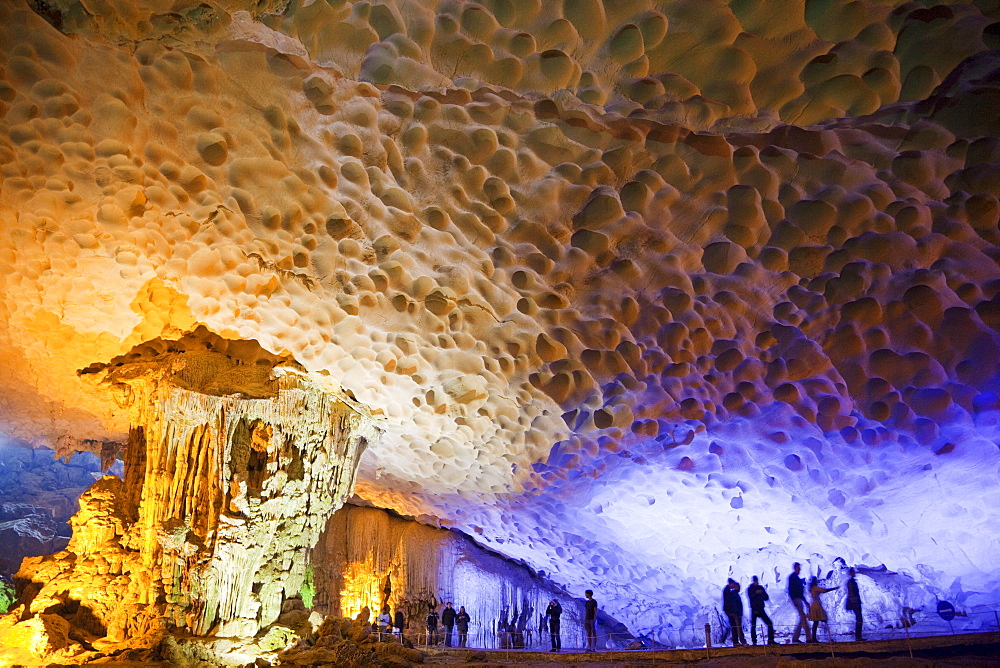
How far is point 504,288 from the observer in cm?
717

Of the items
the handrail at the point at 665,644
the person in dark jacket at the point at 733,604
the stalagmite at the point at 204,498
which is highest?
the stalagmite at the point at 204,498

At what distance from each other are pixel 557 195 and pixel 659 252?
1.17 meters

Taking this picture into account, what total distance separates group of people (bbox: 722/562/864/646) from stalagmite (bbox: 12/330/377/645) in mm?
5652

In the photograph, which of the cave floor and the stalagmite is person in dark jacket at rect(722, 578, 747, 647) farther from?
the stalagmite

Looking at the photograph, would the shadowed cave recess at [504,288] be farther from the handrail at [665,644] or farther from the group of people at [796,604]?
the group of people at [796,604]

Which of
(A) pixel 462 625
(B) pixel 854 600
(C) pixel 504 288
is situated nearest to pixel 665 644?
(A) pixel 462 625

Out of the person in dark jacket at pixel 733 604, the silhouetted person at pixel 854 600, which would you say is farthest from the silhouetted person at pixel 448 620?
the silhouetted person at pixel 854 600

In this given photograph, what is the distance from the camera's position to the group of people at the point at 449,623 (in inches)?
455

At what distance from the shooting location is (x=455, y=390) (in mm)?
8438

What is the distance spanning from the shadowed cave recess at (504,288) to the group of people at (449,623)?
98.2 inches

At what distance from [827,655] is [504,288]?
486 cm

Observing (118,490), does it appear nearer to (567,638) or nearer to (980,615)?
(567,638)

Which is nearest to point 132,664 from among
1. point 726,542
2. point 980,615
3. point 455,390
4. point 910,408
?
point 455,390

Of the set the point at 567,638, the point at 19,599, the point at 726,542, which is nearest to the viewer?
the point at 19,599
